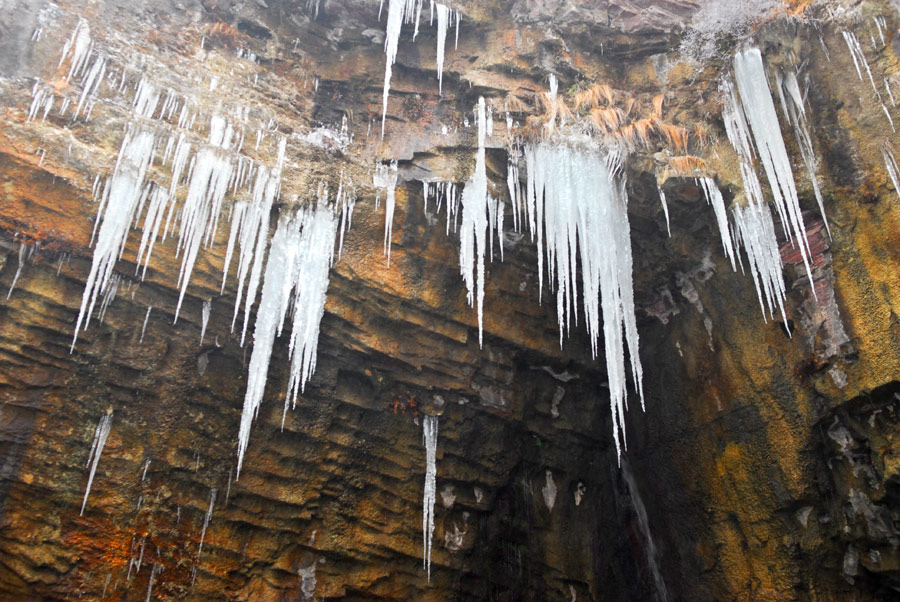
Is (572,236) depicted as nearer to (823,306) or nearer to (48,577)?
(823,306)

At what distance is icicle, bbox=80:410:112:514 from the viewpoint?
5941mm

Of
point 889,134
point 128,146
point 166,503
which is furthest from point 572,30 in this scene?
point 166,503

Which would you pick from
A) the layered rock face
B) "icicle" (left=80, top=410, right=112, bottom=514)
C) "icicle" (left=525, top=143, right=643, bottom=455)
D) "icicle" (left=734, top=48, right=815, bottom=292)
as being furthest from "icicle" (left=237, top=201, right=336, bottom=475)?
"icicle" (left=734, top=48, right=815, bottom=292)

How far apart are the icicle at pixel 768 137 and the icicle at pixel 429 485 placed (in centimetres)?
515

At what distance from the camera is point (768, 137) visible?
6.45 metres

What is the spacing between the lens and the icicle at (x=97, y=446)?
5941 millimetres

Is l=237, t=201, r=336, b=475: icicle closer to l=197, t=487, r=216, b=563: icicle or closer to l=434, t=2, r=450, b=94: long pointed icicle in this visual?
l=197, t=487, r=216, b=563: icicle

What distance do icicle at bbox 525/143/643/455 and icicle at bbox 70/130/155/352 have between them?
495 centimetres

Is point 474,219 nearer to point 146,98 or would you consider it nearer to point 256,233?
point 256,233

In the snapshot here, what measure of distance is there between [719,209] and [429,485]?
536cm

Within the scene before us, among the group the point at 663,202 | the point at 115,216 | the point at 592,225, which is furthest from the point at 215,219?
the point at 663,202

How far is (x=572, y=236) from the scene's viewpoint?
7035mm

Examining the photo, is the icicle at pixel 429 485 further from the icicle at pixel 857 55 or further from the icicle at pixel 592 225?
the icicle at pixel 857 55

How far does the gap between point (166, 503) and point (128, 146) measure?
4.31 meters
